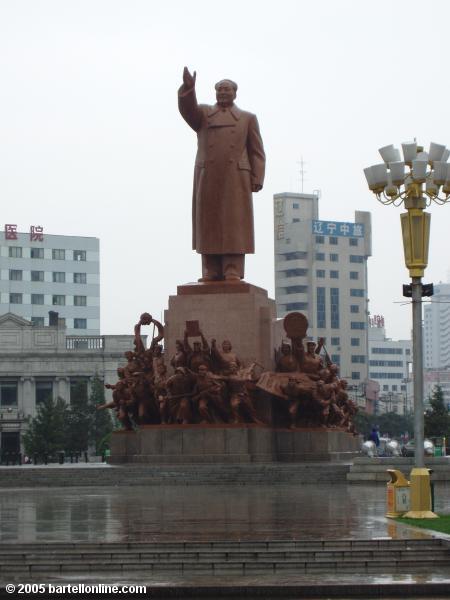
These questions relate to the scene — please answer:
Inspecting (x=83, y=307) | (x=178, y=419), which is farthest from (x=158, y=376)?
(x=83, y=307)

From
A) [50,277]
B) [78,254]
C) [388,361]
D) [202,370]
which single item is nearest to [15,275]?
[50,277]

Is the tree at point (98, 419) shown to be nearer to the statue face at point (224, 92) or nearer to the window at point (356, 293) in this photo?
the statue face at point (224, 92)

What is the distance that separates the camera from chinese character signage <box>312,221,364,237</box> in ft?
451

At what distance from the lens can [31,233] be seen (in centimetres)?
11288

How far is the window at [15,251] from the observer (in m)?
112

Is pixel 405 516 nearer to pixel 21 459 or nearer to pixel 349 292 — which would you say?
pixel 21 459

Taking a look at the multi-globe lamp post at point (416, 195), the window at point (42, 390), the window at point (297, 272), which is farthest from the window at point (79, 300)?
the multi-globe lamp post at point (416, 195)

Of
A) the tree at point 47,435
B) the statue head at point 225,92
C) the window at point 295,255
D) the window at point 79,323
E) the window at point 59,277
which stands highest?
the window at point 295,255

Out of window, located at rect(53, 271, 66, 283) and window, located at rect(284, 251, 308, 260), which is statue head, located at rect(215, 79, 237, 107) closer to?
window, located at rect(53, 271, 66, 283)

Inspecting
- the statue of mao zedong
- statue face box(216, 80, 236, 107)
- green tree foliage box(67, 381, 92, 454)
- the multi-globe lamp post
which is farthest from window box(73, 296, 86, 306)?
the multi-globe lamp post

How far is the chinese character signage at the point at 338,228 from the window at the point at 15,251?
3517cm

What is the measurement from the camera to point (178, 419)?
103ft

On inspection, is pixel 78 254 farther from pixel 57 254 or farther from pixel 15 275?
pixel 15 275

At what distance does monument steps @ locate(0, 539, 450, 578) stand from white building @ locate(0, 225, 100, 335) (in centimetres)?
9814
